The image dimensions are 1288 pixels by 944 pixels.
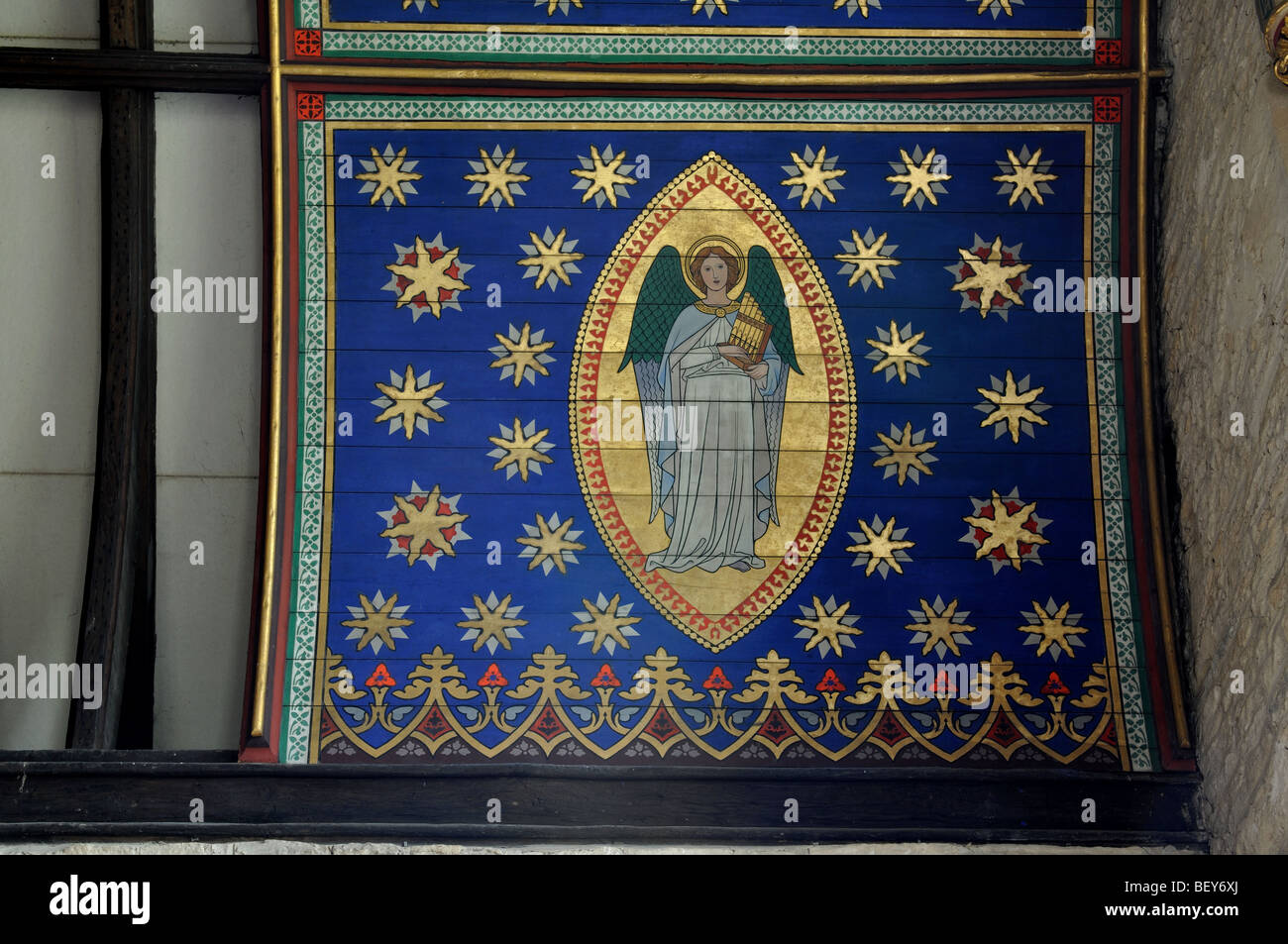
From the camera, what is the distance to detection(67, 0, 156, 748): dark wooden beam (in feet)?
13.2

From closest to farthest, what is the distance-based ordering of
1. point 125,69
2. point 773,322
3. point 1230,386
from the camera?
point 1230,386 < point 125,69 < point 773,322

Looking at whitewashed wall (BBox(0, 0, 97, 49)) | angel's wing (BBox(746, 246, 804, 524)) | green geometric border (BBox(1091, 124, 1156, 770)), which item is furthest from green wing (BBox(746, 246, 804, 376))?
whitewashed wall (BBox(0, 0, 97, 49))

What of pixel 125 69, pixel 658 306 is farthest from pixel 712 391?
pixel 125 69

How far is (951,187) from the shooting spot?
4.17 metres

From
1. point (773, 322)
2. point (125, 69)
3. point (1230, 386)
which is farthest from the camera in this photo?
point (773, 322)

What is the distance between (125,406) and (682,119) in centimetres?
212

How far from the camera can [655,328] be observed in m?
4.15

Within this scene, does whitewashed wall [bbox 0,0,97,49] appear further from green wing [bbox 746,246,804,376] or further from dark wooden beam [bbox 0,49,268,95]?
green wing [bbox 746,246,804,376]

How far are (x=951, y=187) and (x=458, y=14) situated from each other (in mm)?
1772

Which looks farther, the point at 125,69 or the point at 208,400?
the point at 208,400

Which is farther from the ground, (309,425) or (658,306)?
(658,306)

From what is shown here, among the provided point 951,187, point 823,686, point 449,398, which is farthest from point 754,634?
point 951,187

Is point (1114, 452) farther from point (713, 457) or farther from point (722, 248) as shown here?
point (722, 248)

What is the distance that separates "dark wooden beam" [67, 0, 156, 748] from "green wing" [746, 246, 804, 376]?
81.6 inches
